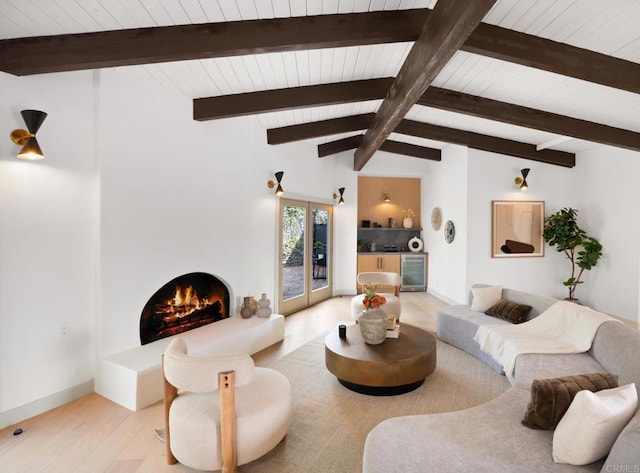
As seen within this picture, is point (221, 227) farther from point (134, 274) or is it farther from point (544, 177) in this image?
point (544, 177)

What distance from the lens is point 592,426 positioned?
54.1 inches

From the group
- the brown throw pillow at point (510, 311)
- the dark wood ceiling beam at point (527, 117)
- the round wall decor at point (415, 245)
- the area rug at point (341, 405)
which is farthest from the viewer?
the round wall decor at point (415, 245)

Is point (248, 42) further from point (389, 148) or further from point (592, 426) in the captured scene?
point (389, 148)

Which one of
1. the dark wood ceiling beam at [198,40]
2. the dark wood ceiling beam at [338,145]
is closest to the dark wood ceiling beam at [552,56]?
the dark wood ceiling beam at [198,40]

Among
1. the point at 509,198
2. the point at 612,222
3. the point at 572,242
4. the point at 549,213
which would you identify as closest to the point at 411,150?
the point at 509,198

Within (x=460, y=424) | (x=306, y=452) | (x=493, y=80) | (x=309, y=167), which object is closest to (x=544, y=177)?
(x=493, y=80)

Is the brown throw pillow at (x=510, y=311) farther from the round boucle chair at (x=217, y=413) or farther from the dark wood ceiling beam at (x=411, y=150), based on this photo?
the dark wood ceiling beam at (x=411, y=150)

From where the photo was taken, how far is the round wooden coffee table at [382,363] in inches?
105

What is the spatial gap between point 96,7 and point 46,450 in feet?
9.57

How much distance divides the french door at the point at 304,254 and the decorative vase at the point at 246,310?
3.82ft

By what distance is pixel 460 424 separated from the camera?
1.75m

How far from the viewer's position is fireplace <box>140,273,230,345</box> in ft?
10.7

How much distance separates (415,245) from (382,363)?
5536mm

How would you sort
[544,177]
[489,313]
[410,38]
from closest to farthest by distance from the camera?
1. [410,38]
2. [489,313]
3. [544,177]
